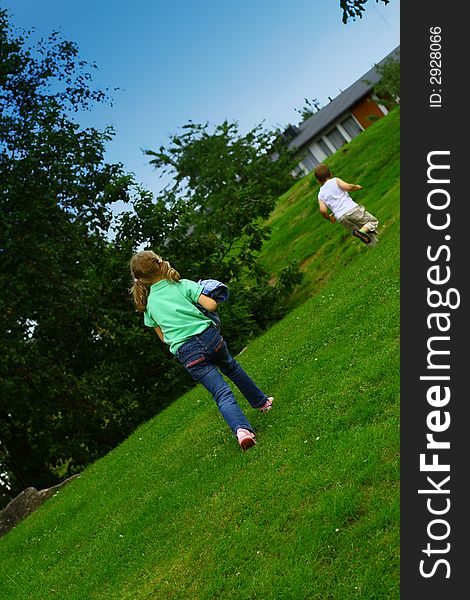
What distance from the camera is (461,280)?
5.73 metres

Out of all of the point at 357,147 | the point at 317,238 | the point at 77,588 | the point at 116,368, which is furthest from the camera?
the point at 357,147

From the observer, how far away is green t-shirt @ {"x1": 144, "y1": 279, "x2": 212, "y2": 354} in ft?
31.6

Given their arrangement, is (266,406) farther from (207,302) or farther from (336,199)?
(336,199)

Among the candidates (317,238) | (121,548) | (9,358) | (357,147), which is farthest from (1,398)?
(357,147)

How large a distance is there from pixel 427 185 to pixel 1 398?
53.4ft

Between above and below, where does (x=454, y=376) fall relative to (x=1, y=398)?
below

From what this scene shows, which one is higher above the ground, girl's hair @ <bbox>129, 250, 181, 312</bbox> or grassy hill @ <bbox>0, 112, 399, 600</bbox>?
girl's hair @ <bbox>129, 250, 181, 312</bbox>

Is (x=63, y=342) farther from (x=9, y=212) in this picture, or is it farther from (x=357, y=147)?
(x=357, y=147)

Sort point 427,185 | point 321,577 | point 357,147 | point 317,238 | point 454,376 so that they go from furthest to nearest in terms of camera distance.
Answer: point 357,147 → point 317,238 → point 321,577 → point 427,185 → point 454,376

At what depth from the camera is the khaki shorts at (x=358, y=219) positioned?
19.0 metres

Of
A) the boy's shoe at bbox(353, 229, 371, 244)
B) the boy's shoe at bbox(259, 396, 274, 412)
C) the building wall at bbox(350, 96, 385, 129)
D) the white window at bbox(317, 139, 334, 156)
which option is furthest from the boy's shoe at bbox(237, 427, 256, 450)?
the white window at bbox(317, 139, 334, 156)

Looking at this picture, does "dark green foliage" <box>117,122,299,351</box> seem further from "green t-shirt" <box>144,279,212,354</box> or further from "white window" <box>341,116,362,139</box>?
"white window" <box>341,116,362,139</box>

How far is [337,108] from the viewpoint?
87.6 metres

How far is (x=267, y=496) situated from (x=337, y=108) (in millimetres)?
83084
